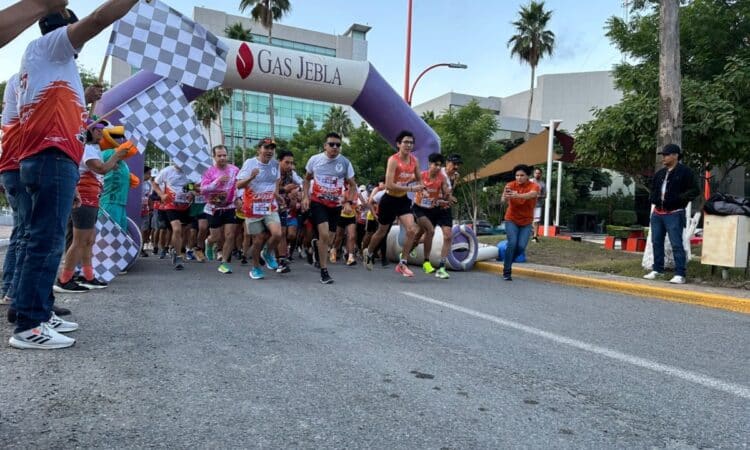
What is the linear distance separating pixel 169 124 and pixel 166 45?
111 cm

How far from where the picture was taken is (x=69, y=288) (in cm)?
580

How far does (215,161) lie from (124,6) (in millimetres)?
6298

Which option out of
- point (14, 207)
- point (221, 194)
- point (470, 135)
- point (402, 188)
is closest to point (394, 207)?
point (402, 188)

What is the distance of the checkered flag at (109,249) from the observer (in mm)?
6445

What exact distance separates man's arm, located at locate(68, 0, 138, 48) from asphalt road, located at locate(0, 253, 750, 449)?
72.9 inches

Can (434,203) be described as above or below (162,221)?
above

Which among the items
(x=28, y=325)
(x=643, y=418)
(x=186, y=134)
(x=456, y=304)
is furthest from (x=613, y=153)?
(x=28, y=325)

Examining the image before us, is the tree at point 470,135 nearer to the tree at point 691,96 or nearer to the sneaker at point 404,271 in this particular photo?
the tree at point 691,96

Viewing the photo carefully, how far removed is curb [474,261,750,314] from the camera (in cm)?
609

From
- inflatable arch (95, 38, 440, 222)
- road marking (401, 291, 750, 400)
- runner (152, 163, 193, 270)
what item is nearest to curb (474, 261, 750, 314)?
road marking (401, 291, 750, 400)

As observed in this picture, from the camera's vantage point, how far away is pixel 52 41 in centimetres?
326

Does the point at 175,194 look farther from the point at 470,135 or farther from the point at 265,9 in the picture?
the point at 265,9

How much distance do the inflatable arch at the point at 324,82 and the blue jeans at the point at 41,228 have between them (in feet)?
24.7

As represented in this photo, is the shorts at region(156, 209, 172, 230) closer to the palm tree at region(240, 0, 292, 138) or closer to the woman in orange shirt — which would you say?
the woman in orange shirt
